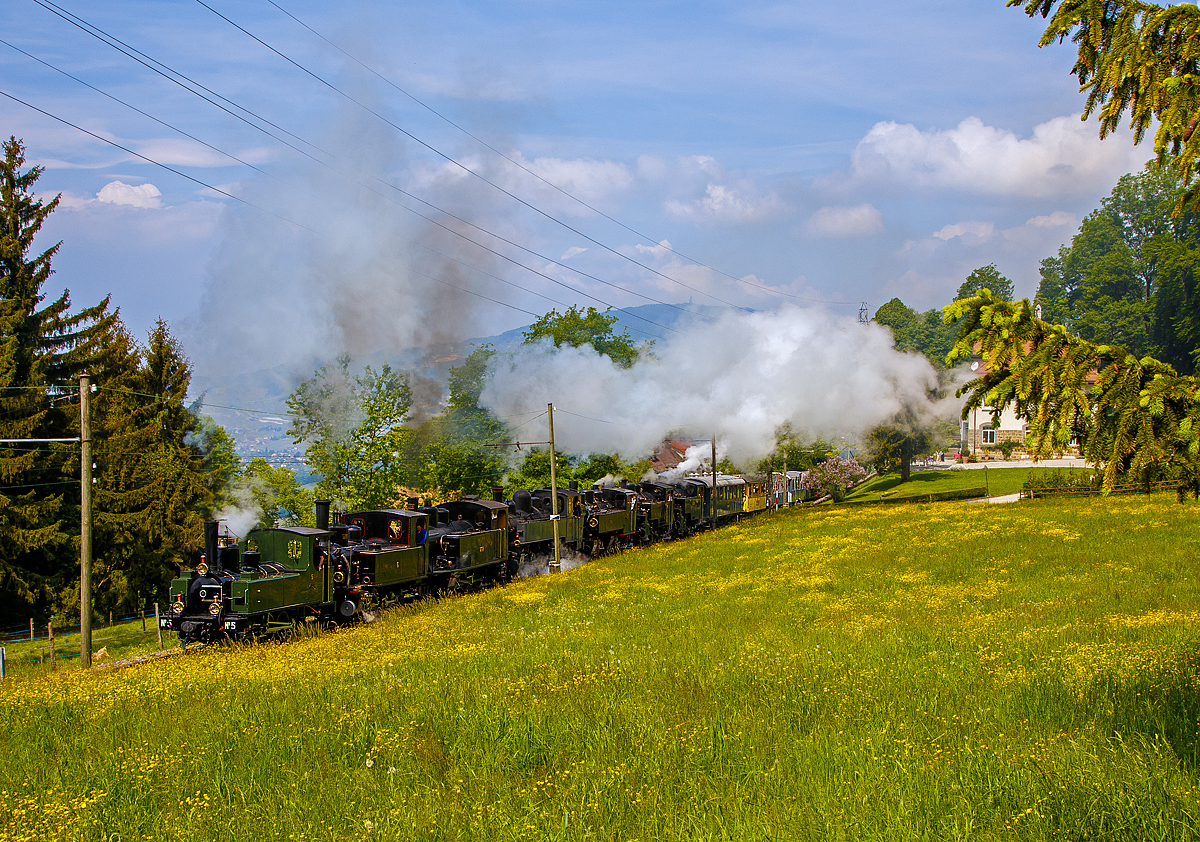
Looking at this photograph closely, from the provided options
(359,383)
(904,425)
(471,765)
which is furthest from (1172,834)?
(359,383)

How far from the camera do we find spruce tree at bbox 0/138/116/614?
1252 inches

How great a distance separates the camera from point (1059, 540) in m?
22.1

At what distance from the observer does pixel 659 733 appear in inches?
274

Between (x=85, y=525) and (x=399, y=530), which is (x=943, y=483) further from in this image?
(x=85, y=525)

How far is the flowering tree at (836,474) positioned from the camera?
5931 cm

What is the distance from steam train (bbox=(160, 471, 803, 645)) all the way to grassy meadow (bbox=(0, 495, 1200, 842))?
3914 millimetres

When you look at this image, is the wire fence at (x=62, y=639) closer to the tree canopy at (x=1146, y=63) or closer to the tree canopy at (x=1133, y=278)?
the tree canopy at (x=1146, y=63)

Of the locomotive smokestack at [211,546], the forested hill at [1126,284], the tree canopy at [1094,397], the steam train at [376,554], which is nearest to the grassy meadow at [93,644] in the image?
the steam train at [376,554]

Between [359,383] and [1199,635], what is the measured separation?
39.8 m

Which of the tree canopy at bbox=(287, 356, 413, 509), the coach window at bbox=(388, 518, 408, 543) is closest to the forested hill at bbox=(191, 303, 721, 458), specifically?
the tree canopy at bbox=(287, 356, 413, 509)

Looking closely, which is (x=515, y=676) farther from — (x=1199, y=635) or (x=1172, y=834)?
(x=1199, y=635)

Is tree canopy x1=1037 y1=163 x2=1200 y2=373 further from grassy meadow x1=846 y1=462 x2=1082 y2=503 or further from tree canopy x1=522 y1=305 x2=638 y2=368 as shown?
tree canopy x1=522 y1=305 x2=638 y2=368

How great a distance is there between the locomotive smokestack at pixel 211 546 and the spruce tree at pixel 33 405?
1859cm

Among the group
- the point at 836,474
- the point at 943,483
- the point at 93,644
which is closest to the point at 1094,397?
the point at 93,644
